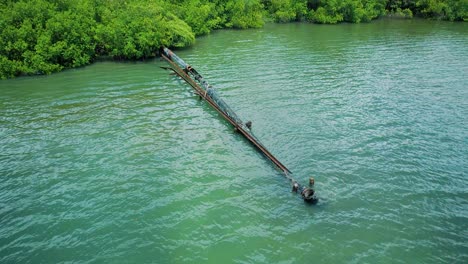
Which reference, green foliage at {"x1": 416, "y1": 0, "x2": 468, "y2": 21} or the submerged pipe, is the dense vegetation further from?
green foliage at {"x1": 416, "y1": 0, "x2": 468, "y2": 21}

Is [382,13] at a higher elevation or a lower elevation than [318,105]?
higher

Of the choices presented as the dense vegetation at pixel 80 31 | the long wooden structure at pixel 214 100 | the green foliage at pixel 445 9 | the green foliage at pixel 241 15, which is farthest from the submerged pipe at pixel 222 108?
the green foliage at pixel 445 9

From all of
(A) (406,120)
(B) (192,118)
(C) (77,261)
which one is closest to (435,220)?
(A) (406,120)

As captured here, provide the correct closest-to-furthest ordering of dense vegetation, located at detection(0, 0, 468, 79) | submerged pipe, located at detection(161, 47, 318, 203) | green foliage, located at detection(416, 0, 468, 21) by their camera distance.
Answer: submerged pipe, located at detection(161, 47, 318, 203)
dense vegetation, located at detection(0, 0, 468, 79)
green foliage, located at detection(416, 0, 468, 21)

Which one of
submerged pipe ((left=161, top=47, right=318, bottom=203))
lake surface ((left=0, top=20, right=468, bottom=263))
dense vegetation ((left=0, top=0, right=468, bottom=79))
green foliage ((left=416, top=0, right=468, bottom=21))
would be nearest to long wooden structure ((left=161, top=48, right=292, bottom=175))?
submerged pipe ((left=161, top=47, right=318, bottom=203))

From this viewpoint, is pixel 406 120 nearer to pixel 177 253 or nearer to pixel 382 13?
pixel 177 253

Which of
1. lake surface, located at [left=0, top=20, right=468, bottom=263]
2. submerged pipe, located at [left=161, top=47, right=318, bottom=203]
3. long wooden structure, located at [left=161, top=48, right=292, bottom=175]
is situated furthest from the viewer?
long wooden structure, located at [left=161, top=48, right=292, bottom=175]

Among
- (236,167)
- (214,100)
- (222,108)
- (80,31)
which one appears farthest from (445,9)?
(236,167)

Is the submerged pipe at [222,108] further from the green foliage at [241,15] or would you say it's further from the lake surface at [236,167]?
the green foliage at [241,15]
